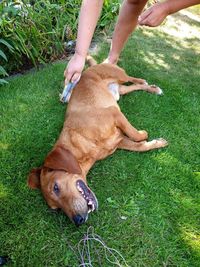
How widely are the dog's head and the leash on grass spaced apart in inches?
7.3

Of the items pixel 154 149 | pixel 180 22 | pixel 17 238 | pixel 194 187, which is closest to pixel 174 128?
pixel 154 149

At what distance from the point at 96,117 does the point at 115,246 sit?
4.76 feet

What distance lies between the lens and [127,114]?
16.6 feet

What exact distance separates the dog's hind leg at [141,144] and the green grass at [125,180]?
0.07 meters

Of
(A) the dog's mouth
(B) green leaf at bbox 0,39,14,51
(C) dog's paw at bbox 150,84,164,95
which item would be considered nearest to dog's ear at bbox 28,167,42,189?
(A) the dog's mouth

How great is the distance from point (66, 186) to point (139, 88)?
2.25 meters

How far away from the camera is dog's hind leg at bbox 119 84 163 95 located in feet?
17.6

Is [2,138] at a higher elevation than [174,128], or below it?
below

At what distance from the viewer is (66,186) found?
12.0 feet

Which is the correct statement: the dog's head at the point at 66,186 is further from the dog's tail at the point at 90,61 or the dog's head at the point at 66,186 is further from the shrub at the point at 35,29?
the shrub at the point at 35,29

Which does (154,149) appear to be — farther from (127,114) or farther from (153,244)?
(153,244)

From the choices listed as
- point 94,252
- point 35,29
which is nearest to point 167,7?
point 94,252

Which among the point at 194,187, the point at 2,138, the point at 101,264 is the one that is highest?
the point at 194,187

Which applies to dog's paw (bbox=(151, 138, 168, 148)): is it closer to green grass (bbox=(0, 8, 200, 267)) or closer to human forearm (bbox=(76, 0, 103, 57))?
green grass (bbox=(0, 8, 200, 267))
